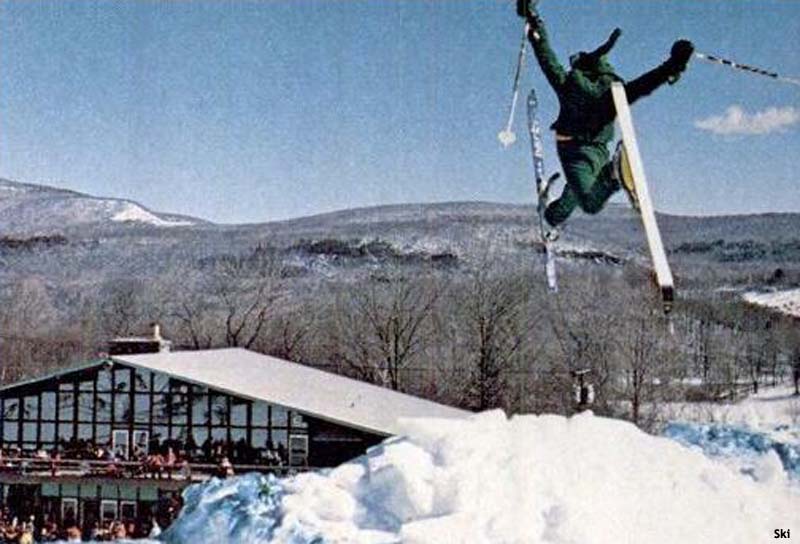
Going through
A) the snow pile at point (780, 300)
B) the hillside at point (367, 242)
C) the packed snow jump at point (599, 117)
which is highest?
the packed snow jump at point (599, 117)

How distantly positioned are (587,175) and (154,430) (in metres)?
3.43

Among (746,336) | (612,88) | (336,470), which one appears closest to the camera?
(336,470)

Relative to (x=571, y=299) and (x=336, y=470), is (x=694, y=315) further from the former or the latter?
(x=336, y=470)

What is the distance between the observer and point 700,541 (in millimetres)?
3746

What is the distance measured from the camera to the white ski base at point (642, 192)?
425cm

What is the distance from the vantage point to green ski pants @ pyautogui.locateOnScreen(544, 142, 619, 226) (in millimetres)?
4387

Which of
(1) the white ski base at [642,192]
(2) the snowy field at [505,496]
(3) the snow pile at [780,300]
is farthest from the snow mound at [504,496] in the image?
(3) the snow pile at [780,300]

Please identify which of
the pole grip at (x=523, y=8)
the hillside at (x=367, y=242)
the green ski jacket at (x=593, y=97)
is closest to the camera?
the green ski jacket at (x=593, y=97)

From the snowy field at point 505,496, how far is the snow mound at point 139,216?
6.81 feet

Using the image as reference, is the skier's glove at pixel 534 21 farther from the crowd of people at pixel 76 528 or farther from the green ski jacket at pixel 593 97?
the crowd of people at pixel 76 528

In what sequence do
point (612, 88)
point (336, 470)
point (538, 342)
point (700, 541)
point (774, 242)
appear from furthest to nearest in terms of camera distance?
point (538, 342), point (774, 242), point (612, 88), point (336, 470), point (700, 541)

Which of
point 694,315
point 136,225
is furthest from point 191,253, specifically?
point 694,315

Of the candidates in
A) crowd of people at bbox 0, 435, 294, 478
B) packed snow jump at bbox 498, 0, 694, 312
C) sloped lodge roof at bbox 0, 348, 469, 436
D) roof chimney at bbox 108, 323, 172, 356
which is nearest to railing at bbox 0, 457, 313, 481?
crowd of people at bbox 0, 435, 294, 478

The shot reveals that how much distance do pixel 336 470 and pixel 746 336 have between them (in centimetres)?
301
